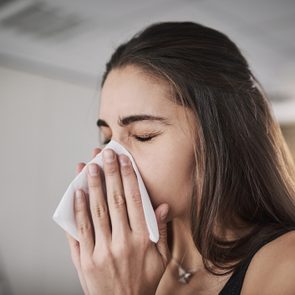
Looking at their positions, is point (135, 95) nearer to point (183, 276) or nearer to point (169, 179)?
point (169, 179)

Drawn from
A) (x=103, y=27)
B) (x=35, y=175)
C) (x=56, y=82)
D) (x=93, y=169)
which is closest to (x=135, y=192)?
(x=93, y=169)

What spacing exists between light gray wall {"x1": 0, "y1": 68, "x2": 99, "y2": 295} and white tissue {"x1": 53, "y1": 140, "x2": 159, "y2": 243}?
93.7 inches

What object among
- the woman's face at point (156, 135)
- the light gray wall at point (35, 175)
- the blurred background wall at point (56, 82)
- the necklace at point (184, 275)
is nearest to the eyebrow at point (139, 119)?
the woman's face at point (156, 135)

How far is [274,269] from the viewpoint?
2.68 feet

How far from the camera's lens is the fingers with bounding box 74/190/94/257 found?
38.5 inches

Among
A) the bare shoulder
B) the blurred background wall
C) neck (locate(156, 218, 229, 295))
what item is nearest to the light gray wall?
the blurred background wall

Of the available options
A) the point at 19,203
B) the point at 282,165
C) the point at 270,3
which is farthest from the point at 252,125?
the point at 19,203

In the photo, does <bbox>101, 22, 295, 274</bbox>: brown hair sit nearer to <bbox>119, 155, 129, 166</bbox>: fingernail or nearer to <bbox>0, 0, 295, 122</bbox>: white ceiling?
<bbox>119, 155, 129, 166</bbox>: fingernail

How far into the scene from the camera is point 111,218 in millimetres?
968

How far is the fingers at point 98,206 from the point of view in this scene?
97 centimetres

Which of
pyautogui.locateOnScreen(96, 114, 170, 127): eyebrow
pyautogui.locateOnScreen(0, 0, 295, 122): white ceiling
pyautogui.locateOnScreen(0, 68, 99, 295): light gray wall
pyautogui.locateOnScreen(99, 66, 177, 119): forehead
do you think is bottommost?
pyautogui.locateOnScreen(0, 68, 99, 295): light gray wall

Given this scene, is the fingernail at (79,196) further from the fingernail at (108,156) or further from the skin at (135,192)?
the fingernail at (108,156)

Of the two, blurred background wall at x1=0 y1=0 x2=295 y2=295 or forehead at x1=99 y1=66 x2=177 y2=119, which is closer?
forehead at x1=99 y1=66 x2=177 y2=119

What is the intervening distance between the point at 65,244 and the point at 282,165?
2970 millimetres
